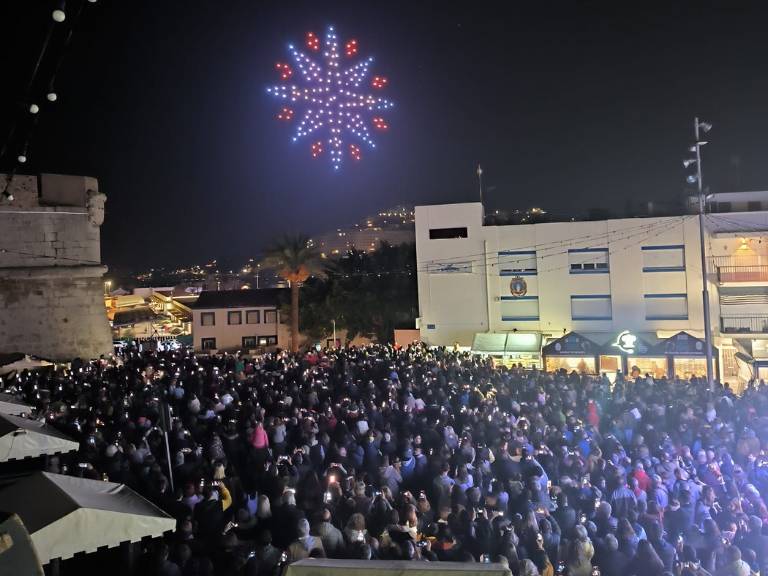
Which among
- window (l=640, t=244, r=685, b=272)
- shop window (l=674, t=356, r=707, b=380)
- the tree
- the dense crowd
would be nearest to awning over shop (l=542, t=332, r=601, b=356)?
shop window (l=674, t=356, r=707, b=380)

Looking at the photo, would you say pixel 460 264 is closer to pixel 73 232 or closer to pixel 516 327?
pixel 516 327

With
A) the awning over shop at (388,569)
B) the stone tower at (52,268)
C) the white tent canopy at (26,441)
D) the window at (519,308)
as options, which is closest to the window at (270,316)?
the stone tower at (52,268)

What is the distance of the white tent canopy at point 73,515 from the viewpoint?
17.8 ft

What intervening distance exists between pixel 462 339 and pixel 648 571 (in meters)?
23.1

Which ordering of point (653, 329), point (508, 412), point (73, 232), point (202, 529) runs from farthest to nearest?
point (653, 329) → point (73, 232) → point (508, 412) → point (202, 529)

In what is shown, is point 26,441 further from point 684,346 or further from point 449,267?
point 449,267

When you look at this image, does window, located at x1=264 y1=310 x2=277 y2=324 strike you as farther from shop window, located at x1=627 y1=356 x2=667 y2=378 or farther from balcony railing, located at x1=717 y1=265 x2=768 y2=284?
balcony railing, located at x1=717 y1=265 x2=768 y2=284

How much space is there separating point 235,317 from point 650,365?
28685 mm

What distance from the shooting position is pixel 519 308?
28.2 m

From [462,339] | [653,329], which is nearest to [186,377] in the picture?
[462,339]

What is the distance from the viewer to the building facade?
139 ft

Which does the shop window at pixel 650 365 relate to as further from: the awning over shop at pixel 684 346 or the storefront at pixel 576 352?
the awning over shop at pixel 684 346

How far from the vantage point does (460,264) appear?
2917 centimetres

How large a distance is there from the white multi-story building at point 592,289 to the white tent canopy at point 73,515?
19684 mm
